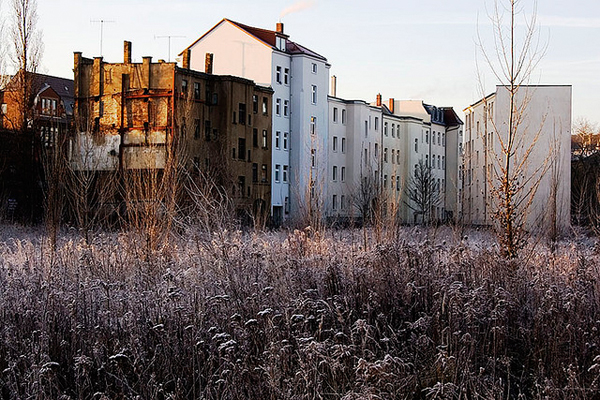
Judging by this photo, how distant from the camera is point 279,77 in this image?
6356 cm

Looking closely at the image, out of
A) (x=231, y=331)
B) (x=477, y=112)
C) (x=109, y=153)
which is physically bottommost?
(x=231, y=331)

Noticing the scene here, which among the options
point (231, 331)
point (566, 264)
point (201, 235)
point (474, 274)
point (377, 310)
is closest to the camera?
point (231, 331)

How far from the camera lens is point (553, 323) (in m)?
9.13

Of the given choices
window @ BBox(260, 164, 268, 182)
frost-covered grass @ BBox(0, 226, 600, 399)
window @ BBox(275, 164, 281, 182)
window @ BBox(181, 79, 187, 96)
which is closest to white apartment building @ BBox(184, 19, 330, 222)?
window @ BBox(275, 164, 281, 182)

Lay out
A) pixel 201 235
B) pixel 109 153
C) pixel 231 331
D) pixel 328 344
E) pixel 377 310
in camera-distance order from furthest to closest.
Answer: pixel 109 153, pixel 201 235, pixel 377 310, pixel 231 331, pixel 328 344

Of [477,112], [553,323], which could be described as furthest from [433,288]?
[477,112]

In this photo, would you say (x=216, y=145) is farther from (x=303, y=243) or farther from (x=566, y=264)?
(x=566, y=264)

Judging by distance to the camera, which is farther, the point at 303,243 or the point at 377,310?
the point at 303,243

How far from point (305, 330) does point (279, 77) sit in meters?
56.0

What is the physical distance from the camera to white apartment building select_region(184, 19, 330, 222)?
203 ft

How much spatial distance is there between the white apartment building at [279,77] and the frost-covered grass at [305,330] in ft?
157

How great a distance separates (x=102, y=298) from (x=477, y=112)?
55.1 meters

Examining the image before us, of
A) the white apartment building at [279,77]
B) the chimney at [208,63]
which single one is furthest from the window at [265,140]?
the chimney at [208,63]

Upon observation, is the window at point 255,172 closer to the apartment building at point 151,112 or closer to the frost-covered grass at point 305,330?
the apartment building at point 151,112
